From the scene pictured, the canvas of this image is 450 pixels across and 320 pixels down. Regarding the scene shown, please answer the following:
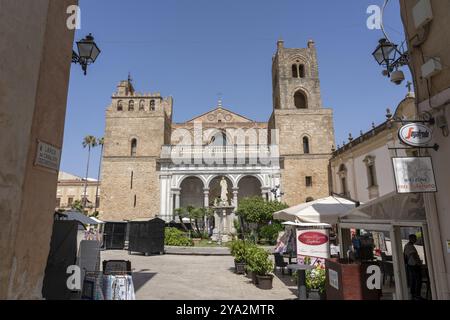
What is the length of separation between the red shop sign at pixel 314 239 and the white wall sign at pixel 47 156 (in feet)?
19.0

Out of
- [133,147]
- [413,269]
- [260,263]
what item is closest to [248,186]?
[133,147]

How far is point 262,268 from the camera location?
796cm

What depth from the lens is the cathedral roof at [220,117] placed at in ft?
139

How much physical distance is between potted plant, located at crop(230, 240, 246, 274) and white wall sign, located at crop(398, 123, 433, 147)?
246 inches

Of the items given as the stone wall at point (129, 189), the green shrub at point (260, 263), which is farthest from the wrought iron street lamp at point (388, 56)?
the stone wall at point (129, 189)

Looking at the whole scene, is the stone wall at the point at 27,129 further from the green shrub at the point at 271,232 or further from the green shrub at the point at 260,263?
the green shrub at the point at 271,232

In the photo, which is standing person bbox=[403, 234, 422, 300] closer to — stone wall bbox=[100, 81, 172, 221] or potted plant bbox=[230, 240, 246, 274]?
potted plant bbox=[230, 240, 246, 274]

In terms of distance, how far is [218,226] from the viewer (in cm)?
2059

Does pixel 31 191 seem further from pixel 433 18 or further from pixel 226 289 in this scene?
pixel 433 18

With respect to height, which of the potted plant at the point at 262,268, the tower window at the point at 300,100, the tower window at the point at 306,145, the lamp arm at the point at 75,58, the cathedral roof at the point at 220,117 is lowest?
the potted plant at the point at 262,268

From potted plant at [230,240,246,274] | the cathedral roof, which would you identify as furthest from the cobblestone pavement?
the cathedral roof

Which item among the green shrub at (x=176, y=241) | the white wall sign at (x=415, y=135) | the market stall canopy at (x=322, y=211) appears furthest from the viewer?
the green shrub at (x=176, y=241)

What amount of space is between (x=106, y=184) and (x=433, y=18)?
Answer: 28426 mm

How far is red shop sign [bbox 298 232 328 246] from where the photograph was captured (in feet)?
24.8
